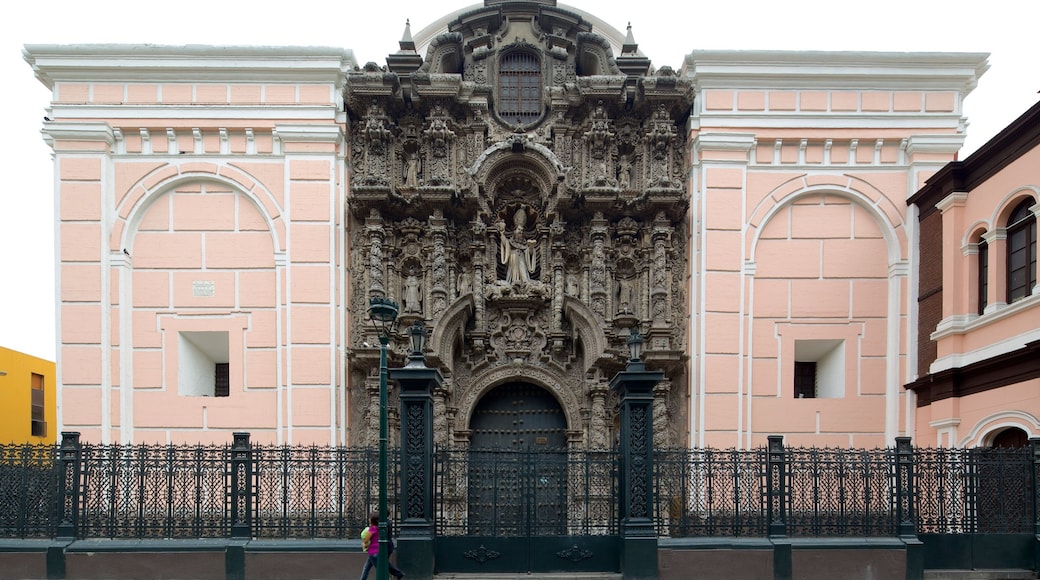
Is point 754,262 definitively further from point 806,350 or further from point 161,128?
point 161,128

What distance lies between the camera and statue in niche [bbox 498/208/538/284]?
53.1 ft

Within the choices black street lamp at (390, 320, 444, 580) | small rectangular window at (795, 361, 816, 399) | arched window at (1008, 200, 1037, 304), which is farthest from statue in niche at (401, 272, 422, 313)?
arched window at (1008, 200, 1037, 304)

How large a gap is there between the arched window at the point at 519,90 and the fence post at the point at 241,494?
907cm

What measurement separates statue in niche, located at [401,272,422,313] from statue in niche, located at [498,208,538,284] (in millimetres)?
1864

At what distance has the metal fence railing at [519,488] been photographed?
11203mm

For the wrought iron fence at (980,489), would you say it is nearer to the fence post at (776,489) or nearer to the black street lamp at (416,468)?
the fence post at (776,489)

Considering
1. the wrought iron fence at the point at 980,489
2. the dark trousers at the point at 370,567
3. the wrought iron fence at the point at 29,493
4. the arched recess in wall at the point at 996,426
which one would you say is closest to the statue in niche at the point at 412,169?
the wrought iron fence at the point at 29,493

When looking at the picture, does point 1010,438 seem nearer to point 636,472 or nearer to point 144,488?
point 636,472

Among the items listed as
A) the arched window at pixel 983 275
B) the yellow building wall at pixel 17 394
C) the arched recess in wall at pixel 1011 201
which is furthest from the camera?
the yellow building wall at pixel 17 394

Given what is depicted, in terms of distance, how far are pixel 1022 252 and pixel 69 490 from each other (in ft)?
50.7

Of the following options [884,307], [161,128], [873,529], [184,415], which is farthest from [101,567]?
[884,307]

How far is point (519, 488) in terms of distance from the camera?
37.6 ft

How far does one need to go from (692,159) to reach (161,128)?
10794mm

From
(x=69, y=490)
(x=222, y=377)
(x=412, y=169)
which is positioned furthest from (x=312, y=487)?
(x=412, y=169)
